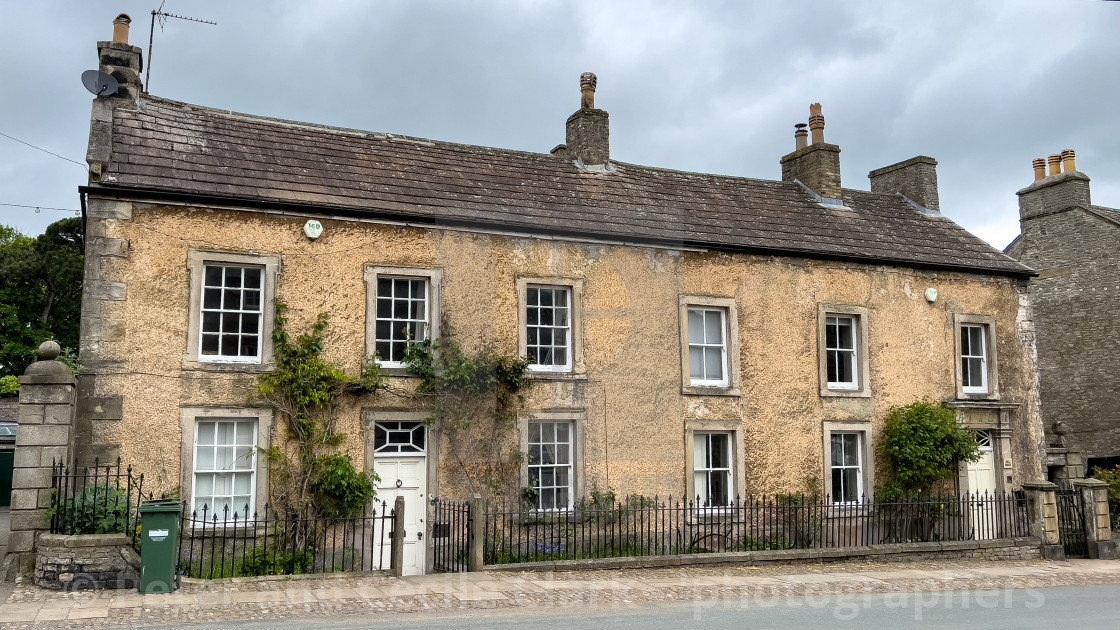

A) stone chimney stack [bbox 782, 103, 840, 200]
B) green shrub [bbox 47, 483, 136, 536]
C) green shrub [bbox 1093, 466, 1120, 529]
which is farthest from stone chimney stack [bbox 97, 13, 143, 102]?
green shrub [bbox 1093, 466, 1120, 529]

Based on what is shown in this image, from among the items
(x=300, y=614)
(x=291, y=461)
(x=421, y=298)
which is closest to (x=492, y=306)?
(x=421, y=298)

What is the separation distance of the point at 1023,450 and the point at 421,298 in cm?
1275

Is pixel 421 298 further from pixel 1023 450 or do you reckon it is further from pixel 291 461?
pixel 1023 450

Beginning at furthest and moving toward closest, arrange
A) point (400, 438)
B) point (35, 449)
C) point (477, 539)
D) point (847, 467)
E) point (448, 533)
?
point (847, 467) < point (400, 438) < point (448, 533) < point (477, 539) < point (35, 449)

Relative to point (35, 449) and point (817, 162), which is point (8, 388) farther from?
point (817, 162)

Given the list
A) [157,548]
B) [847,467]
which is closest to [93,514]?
[157,548]

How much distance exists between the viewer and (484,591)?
1105 centimetres

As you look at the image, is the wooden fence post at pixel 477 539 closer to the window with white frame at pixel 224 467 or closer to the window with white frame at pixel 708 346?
the window with white frame at pixel 224 467

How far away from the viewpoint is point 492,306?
1488 centimetres

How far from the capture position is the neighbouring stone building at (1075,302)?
23.2m

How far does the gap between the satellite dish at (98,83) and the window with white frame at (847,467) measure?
45.4 ft

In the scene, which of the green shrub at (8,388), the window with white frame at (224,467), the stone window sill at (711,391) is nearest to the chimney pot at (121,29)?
the window with white frame at (224,467)

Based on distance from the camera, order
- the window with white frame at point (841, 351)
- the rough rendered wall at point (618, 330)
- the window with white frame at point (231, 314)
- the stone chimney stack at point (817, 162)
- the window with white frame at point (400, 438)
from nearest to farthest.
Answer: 1. the rough rendered wall at point (618, 330)
2. the window with white frame at point (231, 314)
3. the window with white frame at point (400, 438)
4. the window with white frame at point (841, 351)
5. the stone chimney stack at point (817, 162)

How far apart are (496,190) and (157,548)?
8437 millimetres
